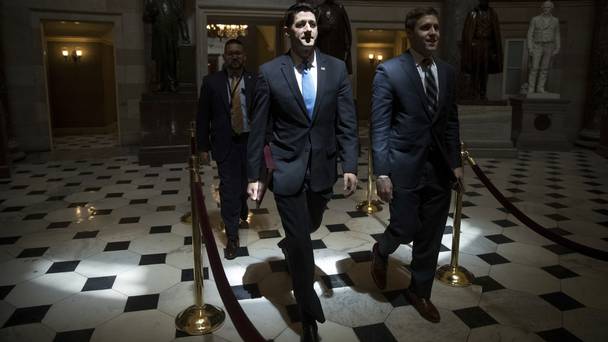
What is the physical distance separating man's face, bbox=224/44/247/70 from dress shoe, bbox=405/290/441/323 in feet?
7.25

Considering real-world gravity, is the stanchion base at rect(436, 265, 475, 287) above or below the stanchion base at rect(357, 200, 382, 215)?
below

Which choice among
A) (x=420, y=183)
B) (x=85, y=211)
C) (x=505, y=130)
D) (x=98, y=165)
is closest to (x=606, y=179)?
(x=505, y=130)

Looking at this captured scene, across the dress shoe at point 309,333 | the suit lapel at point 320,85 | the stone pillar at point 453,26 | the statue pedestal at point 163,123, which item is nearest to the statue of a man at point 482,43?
the stone pillar at point 453,26

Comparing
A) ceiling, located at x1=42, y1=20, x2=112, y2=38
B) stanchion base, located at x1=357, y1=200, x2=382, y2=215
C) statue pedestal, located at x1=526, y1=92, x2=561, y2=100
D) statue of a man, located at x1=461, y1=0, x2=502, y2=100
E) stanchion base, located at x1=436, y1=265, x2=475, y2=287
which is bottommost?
stanchion base, located at x1=436, y1=265, x2=475, y2=287

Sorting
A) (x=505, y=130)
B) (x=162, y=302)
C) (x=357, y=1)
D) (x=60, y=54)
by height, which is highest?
(x=357, y=1)

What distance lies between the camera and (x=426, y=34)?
8.12ft

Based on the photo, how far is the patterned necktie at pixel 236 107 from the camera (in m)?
3.72

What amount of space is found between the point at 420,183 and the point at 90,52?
12800mm

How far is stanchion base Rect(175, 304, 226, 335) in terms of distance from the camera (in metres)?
2.70

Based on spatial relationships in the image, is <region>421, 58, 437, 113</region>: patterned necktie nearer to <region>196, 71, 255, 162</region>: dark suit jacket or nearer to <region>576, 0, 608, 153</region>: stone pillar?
<region>196, 71, 255, 162</region>: dark suit jacket

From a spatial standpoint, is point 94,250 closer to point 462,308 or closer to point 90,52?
point 462,308

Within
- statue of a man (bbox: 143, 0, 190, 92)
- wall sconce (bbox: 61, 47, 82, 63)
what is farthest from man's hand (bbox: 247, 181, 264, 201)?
wall sconce (bbox: 61, 47, 82, 63)

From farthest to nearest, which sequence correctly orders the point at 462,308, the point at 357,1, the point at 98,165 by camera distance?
the point at 357,1 → the point at 98,165 → the point at 462,308

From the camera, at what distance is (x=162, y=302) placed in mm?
3051
